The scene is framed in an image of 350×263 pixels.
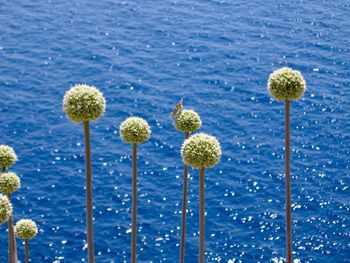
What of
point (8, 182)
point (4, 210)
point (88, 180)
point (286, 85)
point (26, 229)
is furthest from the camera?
point (26, 229)

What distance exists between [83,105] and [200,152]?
12.5ft

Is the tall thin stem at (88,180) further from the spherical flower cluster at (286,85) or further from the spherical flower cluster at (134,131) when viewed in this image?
the spherical flower cluster at (286,85)

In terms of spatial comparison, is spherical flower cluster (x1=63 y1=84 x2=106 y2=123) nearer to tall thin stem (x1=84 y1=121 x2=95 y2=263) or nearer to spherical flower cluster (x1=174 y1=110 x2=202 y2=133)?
tall thin stem (x1=84 y1=121 x2=95 y2=263)

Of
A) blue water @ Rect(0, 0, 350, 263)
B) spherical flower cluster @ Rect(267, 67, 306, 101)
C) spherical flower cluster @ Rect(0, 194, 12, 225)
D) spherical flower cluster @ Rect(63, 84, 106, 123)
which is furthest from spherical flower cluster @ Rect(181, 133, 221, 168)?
blue water @ Rect(0, 0, 350, 263)

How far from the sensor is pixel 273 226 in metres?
59.9

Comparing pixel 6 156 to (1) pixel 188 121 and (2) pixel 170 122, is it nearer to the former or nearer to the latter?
(1) pixel 188 121

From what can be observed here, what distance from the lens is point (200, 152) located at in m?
22.5

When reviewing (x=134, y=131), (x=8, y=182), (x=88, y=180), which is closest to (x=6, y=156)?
(x=8, y=182)

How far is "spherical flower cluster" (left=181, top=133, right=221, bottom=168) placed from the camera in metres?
22.5

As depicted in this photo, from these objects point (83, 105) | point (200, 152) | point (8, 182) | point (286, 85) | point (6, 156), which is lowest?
point (200, 152)

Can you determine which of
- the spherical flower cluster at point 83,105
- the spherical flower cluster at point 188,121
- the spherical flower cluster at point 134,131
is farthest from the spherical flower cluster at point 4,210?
the spherical flower cluster at point 188,121

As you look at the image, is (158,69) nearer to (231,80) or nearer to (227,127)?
(231,80)

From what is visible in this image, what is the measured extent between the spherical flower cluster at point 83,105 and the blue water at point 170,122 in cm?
3507

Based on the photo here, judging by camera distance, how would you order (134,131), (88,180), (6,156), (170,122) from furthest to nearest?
(170,122), (6,156), (134,131), (88,180)
